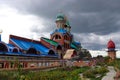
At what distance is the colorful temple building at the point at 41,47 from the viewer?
3909cm

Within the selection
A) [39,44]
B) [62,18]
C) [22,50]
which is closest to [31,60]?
[22,50]

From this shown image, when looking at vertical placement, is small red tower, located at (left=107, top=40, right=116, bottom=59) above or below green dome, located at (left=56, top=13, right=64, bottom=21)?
below

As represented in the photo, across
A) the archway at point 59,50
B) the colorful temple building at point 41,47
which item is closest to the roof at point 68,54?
the colorful temple building at point 41,47

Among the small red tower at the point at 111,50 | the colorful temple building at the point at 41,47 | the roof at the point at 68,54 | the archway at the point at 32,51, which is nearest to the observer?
the colorful temple building at the point at 41,47

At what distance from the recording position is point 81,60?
51.9m

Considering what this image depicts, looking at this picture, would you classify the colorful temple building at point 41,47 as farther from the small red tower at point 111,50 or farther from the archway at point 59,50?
the small red tower at point 111,50

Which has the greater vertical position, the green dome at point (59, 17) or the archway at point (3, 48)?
the green dome at point (59, 17)

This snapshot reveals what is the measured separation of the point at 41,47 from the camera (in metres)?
53.8

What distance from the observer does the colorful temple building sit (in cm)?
3909

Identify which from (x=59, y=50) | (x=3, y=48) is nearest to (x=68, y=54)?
(x=59, y=50)

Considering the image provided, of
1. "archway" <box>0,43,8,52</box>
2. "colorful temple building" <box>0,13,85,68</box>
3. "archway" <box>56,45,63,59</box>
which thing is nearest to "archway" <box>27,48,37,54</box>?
"colorful temple building" <box>0,13,85,68</box>

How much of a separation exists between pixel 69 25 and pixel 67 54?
15.6 metres

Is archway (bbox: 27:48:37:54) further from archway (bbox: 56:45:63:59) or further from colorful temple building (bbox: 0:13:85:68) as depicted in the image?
archway (bbox: 56:45:63:59)

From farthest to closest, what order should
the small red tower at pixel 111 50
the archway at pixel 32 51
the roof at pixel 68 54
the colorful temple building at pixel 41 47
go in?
the roof at pixel 68 54 < the small red tower at pixel 111 50 < the archway at pixel 32 51 < the colorful temple building at pixel 41 47
